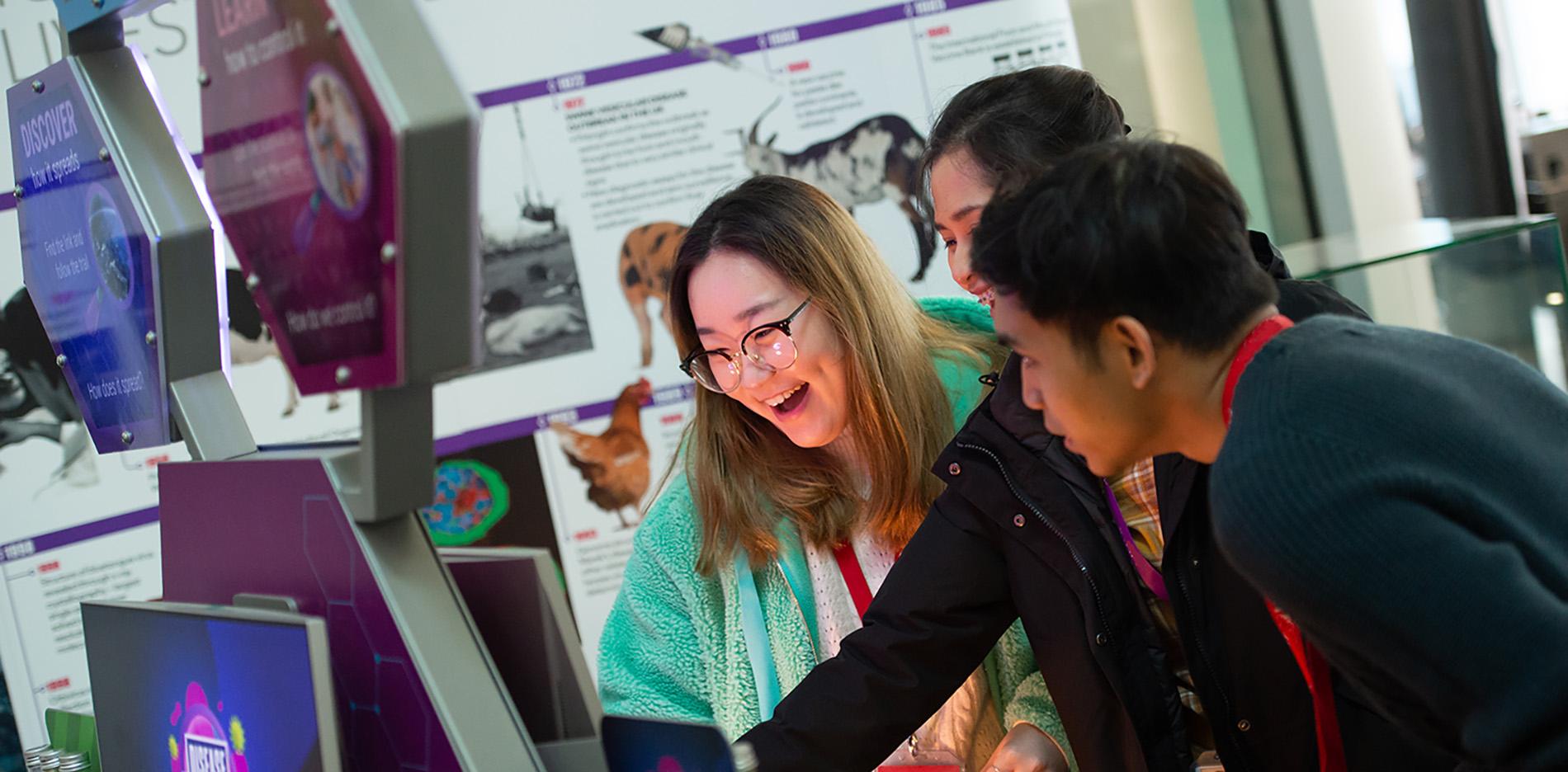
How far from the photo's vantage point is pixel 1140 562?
172cm

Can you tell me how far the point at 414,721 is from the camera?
1.09 meters

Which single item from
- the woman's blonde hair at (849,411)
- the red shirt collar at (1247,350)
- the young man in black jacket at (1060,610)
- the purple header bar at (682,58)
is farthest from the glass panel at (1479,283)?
the red shirt collar at (1247,350)

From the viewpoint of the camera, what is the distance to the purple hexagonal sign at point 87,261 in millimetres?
1372

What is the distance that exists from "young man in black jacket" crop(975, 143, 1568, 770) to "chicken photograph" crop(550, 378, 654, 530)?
6.76ft

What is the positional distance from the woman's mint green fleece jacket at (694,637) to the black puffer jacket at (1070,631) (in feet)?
0.85

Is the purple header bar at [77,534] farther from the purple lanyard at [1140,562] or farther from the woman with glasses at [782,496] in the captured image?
the purple lanyard at [1140,562]

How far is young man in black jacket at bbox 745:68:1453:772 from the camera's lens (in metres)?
1.61

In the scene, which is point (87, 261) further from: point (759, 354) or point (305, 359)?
point (759, 354)

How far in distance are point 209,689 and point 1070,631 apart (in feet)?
3.35

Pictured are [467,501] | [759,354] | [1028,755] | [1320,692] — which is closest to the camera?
[1320,692]

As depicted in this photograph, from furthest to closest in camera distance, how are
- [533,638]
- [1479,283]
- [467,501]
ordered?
1. [467,501]
2. [1479,283]
3. [533,638]

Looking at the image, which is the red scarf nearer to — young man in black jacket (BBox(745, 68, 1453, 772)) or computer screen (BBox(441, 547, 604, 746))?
young man in black jacket (BBox(745, 68, 1453, 772))

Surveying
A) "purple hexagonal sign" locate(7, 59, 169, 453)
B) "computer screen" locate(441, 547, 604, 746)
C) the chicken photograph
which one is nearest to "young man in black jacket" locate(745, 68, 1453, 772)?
"computer screen" locate(441, 547, 604, 746)

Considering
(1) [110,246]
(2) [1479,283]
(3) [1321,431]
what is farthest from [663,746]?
(2) [1479,283]
